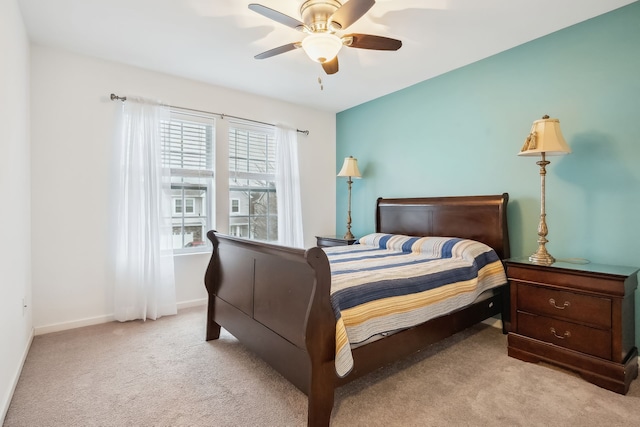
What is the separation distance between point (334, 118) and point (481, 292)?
3297 millimetres

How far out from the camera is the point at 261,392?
75.0 inches

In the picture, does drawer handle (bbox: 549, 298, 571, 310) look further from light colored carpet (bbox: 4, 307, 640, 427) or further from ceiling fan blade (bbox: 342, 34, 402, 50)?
ceiling fan blade (bbox: 342, 34, 402, 50)

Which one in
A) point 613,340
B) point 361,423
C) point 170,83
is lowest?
point 361,423

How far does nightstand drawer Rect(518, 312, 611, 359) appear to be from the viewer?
2.00m

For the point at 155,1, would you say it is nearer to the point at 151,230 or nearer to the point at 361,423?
the point at 151,230

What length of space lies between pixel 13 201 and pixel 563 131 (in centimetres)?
411

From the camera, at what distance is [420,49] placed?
113 inches

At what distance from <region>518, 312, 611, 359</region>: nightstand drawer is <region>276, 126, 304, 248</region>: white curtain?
264 centimetres

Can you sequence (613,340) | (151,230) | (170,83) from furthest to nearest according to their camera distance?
(170,83)
(151,230)
(613,340)

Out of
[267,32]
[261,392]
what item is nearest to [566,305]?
[261,392]

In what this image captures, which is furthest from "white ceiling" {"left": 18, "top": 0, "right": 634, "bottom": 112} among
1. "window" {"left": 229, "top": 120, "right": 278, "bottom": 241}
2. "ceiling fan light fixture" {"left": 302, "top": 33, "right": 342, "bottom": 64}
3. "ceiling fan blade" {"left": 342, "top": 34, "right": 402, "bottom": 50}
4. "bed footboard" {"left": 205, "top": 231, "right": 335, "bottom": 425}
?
"bed footboard" {"left": 205, "top": 231, "right": 335, "bottom": 425}

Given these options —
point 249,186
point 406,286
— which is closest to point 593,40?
point 406,286

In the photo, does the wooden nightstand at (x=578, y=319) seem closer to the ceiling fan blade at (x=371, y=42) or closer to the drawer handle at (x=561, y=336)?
the drawer handle at (x=561, y=336)

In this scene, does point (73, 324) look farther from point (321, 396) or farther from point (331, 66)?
point (331, 66)
